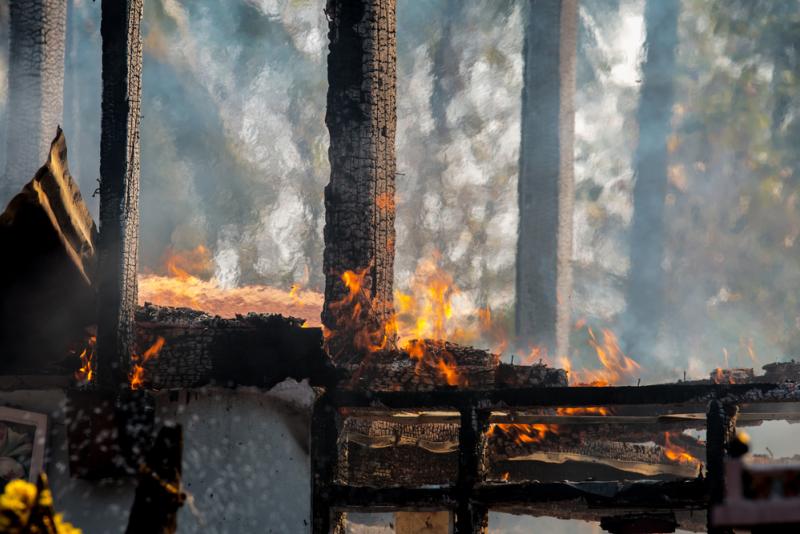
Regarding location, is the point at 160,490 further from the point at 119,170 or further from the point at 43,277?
the point at 119,170

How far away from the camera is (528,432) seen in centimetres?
1180

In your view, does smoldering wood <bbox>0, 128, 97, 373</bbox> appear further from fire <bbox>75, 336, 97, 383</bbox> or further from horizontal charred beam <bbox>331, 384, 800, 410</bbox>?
Answer: horizontal charred beam <bbox>331, 384, 800, 410</bbox>

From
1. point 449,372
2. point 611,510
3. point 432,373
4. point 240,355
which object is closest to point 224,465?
point 240,355

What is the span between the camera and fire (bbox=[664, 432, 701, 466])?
1294 centimetres

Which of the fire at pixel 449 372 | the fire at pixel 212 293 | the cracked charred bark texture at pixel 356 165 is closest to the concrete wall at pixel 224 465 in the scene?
the fire at pixel 449 372

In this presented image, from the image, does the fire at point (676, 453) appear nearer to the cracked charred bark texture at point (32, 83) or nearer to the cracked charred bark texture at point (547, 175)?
the cracked charred bark texture at point (547, 175)

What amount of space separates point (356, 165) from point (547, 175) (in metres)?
12.7

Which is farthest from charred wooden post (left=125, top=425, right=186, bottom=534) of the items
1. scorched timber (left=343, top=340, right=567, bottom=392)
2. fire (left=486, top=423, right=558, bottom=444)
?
fire (left=486, top=423, right=558, bottom=444)

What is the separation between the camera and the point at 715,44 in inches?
1457

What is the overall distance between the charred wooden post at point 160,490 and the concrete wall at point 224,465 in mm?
5300

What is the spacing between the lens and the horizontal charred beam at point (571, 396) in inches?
360

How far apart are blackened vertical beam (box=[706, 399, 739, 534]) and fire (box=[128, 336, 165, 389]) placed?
592 cm

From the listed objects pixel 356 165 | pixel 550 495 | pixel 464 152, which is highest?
pixel 464 152

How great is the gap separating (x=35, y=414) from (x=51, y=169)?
281 centimetres
